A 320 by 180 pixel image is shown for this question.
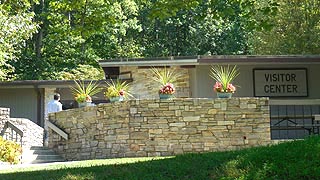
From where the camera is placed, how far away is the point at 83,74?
28.9 metres

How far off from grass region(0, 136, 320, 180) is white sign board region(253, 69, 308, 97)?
29.0 feet

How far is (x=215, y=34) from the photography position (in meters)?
34.3

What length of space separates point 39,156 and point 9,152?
139 cm

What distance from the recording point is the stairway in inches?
511

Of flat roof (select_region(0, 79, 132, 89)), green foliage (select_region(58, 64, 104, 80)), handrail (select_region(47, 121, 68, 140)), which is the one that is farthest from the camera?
green foliage (select_region(58, 64, 104, 80))

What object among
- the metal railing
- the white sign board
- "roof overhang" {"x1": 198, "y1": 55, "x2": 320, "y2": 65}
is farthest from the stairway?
the white sign board

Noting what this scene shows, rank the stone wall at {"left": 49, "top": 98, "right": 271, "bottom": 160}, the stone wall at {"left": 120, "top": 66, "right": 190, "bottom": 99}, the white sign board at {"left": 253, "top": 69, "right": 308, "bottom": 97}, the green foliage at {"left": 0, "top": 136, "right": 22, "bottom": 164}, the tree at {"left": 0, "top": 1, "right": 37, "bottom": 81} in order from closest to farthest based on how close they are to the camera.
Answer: the green foliage at {"left": 0, "top": 136, "right": 22, "bottom": 164} → the stone wall at {"left": 49, "top": 98, "right": 271, "bottom": 160} → the white sign board at {"left": 253, "top": 69, "right": 308, "bottom": 97} → the stone wall at {"left": 120, "top": 66, "right": 190, "bottom": 99} → the tree at {"left": 0, "top": 1, "right": 37, "bottom": 81}

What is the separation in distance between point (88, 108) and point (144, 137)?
76.5 inches

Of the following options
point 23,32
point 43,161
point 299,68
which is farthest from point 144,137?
point 23,32

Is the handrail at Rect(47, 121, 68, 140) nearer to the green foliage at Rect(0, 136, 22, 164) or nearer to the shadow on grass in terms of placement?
the green foliage at Rect(0, 136, 22, 164)

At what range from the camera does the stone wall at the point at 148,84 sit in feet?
53.9

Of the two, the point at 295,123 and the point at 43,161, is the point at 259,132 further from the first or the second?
the point at 43,161

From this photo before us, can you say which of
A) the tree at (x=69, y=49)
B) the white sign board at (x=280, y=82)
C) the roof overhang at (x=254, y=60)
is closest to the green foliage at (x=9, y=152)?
the roof overhang at (x=254, y=60)

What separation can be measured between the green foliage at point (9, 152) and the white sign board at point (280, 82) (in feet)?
→ 25.6
